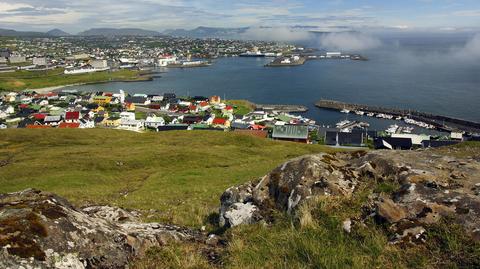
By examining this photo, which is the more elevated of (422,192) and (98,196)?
(422,192)

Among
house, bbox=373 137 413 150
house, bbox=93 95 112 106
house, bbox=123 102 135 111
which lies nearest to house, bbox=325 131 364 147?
house, bbox=373 137 413 150

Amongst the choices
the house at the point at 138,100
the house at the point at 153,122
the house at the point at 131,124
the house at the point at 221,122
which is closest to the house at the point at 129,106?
the house at the point at 138,100

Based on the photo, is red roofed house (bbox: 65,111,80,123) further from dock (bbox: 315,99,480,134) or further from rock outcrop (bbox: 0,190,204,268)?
rock outcrop (bbox: 0,190,204,268)

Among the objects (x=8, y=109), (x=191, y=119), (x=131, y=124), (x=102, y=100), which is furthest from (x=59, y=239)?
(x=102, y=100)

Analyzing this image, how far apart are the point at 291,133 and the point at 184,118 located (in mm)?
35999

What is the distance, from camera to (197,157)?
3581 cm

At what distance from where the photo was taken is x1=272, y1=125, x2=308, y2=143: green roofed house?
243 feet

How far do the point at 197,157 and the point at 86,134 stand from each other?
954 inches

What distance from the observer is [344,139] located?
7475cm

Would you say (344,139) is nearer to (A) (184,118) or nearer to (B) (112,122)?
(A) (184,118)

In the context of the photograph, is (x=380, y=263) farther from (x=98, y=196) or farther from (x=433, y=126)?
(x=433, y=126)

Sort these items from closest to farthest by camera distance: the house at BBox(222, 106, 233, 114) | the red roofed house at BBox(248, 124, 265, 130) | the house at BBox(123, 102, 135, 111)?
the red roofed house at BBox(248, 124, 265, 130) → the house at BBox(222, 106, 233, 114) → the house at BBox(123, 102, 135, 111)

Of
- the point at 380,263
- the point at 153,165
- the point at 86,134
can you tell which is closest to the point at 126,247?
the point at 380,263

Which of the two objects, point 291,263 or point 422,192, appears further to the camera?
point 422,192
